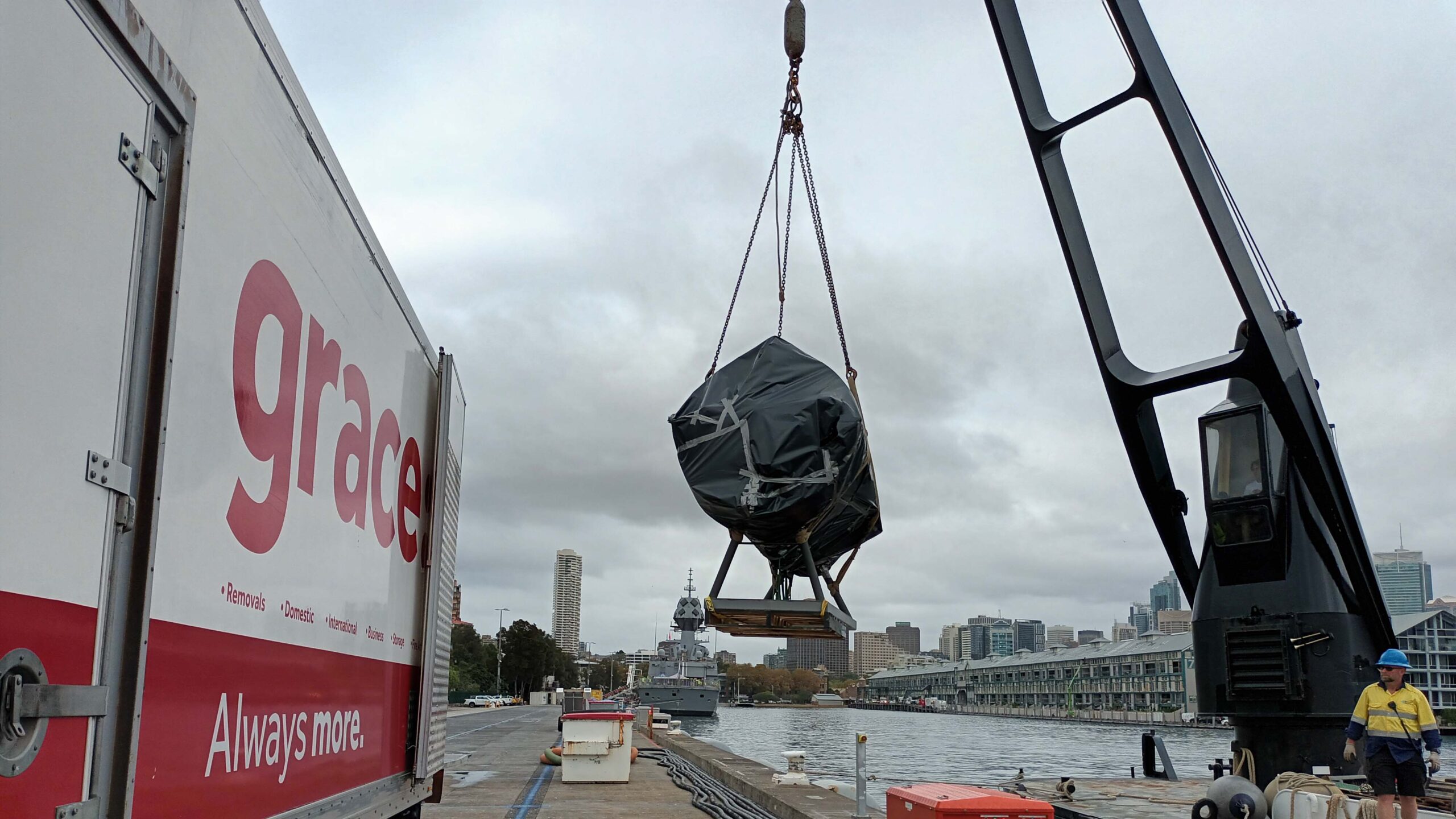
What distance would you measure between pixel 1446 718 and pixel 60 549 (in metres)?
104

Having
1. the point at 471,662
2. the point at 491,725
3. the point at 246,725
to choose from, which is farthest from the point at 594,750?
the point at 471,662

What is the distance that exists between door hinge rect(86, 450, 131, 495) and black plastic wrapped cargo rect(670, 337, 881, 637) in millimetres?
6517

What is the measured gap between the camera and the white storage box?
14914 mm

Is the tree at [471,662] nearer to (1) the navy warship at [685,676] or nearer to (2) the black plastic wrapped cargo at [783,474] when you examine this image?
(1) the navy warship at [685,676]

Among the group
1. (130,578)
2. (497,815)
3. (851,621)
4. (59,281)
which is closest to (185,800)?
(130,578)

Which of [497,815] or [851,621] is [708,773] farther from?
[851,621]

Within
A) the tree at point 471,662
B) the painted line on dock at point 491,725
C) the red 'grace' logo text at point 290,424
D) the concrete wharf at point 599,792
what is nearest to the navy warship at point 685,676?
the painted line on dock at point 491,725

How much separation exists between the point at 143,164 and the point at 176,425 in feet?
2.03

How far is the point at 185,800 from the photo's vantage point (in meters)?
2.79

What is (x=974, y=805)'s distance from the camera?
6.64 m

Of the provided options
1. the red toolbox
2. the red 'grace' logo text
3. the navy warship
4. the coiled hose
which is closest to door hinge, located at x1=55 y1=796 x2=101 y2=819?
the red 'grace' logo text

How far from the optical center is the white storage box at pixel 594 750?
14.9 metres

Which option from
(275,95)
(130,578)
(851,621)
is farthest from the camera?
(851,621)

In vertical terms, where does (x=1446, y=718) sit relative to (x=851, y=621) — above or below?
below
